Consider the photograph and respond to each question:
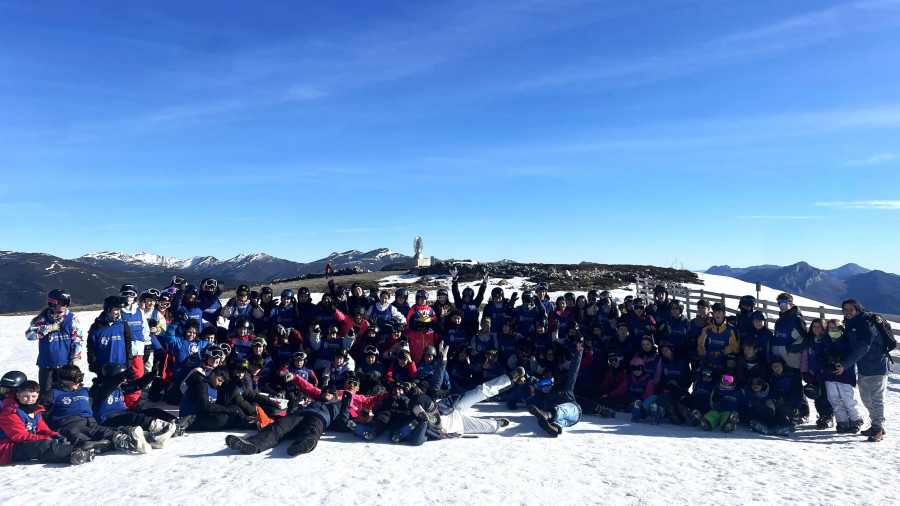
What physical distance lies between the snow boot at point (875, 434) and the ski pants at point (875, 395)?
8 cm

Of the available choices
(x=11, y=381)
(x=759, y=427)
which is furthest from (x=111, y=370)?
(x=759, y=427)

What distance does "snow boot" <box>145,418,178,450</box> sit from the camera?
6379mm

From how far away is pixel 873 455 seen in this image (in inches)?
256

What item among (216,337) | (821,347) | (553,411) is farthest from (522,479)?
(216,337)

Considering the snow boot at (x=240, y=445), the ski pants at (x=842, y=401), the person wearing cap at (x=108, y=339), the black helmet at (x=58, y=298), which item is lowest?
the snow boot at (x=240, y=445)

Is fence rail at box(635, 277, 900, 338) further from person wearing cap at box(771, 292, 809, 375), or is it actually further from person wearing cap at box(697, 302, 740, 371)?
person wearing cap at box(697, 302, 740, 371)

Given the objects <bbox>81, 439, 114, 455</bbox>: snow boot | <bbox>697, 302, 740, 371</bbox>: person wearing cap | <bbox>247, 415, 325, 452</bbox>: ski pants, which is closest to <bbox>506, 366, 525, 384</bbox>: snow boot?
<bbox>697, 302, 740, 371</bbox>: person wearing cap

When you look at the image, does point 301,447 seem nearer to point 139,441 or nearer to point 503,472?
point 139,441

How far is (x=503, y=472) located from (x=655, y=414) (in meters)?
3.43

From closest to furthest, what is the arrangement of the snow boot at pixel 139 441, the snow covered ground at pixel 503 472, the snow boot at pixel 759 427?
the snow covered ground at pixel 503 472 < the snow boot at pixel 139 441 < the snow boot at pixel 759 427

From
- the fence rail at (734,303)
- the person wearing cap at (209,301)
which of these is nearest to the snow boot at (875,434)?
the fence rail at (734,303)

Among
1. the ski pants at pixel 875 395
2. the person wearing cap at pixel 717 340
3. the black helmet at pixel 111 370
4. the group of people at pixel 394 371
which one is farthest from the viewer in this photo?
the person wearing cap at pixel 717 340

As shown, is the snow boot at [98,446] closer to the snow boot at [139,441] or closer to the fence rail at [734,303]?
the snow boot at [139,441]

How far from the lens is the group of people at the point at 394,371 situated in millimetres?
6617
